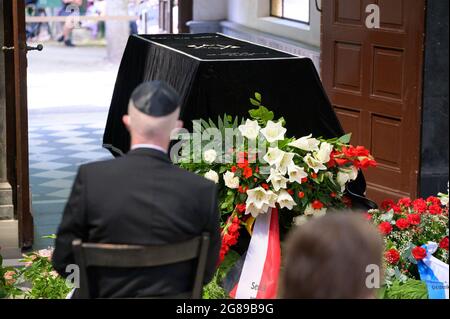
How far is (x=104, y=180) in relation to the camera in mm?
3264

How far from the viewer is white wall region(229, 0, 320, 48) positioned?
8.80 m

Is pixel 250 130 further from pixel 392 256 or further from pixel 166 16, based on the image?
pixel 166 16

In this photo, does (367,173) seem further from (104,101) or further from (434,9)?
(104,101)

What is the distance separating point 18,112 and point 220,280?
2541mm

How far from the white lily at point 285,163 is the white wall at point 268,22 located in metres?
4.27

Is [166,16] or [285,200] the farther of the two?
[166,16]

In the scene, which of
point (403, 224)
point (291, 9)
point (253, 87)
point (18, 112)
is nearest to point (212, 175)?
point (403, 224)

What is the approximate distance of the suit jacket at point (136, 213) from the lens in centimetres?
324

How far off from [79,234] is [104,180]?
187mm

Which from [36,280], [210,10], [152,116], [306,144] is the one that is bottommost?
[36,280]

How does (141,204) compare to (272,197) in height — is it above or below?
above

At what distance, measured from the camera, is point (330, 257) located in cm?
231

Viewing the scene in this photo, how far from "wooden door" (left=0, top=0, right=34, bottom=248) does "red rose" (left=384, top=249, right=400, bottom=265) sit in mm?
2928

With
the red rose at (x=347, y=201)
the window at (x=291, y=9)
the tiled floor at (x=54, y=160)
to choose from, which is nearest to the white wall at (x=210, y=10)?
the window at (x=291, y=9)
